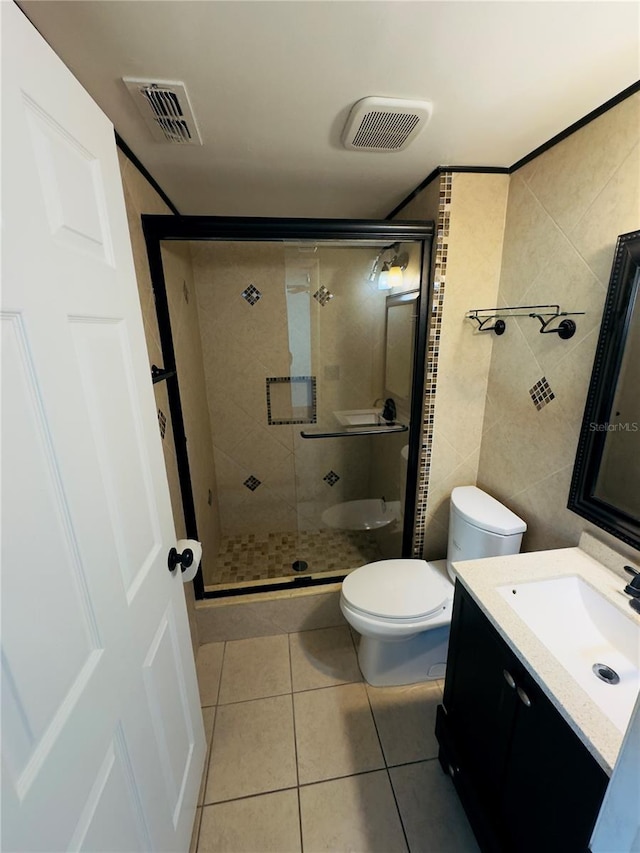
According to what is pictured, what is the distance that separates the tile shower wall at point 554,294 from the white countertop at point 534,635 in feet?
0.51

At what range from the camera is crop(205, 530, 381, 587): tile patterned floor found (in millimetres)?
2094

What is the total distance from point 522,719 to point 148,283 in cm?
186

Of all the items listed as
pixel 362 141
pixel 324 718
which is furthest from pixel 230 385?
pixel 324 718

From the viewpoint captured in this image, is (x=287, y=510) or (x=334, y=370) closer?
(x=334, y=370)

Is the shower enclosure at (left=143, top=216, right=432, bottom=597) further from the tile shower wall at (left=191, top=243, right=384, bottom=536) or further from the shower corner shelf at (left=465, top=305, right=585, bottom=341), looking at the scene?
the shower corner shelf at (left=465, top=305, right=585, bottom=341)

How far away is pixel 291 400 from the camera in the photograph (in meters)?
2.45

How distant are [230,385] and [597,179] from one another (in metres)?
2.09

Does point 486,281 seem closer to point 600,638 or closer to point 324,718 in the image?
point 600,638

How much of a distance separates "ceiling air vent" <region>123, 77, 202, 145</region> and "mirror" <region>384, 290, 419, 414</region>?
1.09 m

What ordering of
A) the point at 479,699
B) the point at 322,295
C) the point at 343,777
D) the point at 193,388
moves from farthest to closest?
the point at 322,295 → the point at 193,388 → the point at 343,777 → the point at 479,699

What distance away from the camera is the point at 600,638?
98 cm

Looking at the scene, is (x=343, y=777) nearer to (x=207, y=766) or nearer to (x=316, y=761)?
(x=316, y=761)

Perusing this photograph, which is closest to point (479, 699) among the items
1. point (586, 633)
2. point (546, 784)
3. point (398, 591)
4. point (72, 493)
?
point (546, 784)

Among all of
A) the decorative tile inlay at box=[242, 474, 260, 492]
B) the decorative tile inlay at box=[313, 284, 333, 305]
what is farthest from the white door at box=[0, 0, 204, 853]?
the decorative tile inlay at box=[242, 474, 260, 492]
